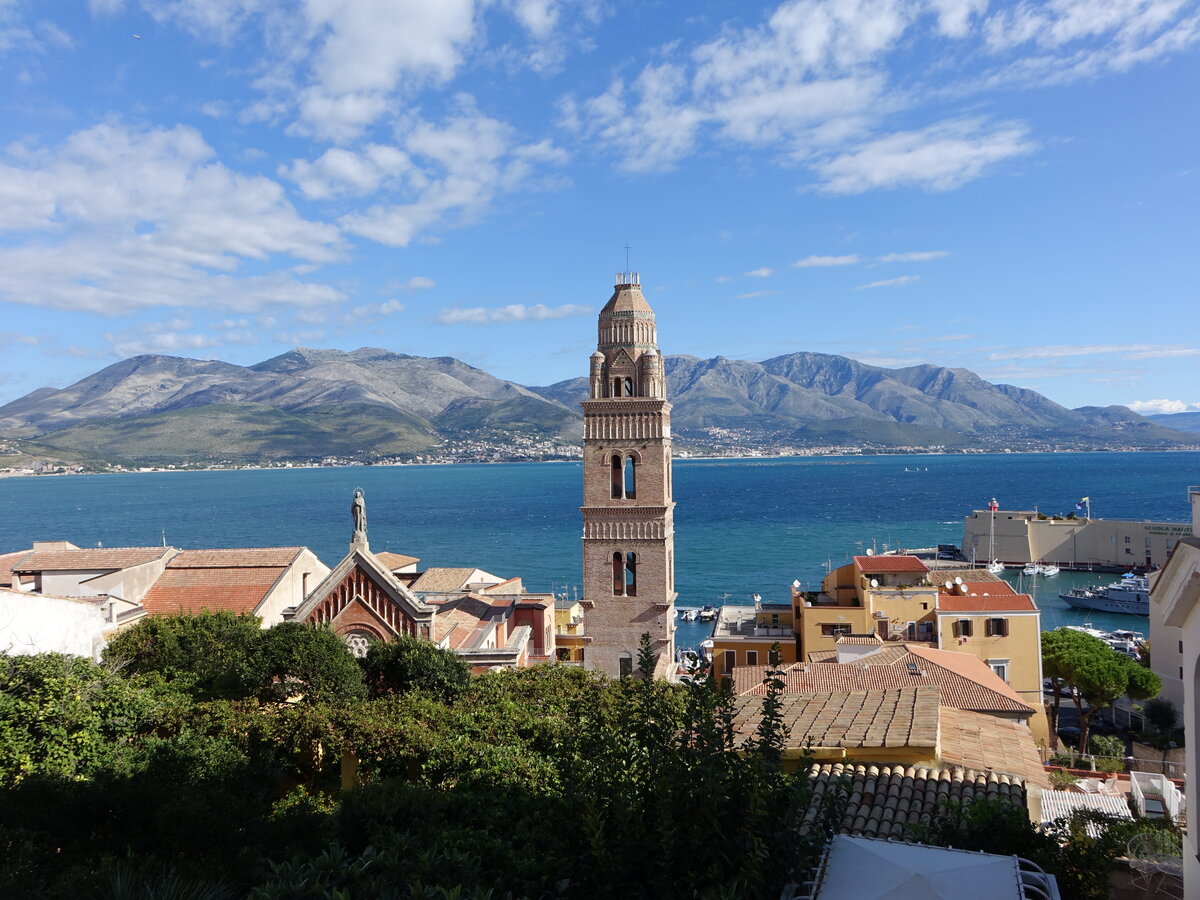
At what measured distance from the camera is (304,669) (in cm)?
1717

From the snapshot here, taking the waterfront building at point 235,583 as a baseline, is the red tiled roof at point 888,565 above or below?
below

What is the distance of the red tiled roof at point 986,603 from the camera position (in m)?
31.3

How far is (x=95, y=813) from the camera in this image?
37.9 feet

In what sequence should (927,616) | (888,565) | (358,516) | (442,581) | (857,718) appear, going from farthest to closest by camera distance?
(442,581), (888,565), (927,616), (358,516), (857,718)

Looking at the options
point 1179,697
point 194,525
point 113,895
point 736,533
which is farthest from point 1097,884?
point 194,525

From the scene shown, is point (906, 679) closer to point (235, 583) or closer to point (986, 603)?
point (986, 603)

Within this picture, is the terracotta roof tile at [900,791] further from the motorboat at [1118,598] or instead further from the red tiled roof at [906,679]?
the motorboat at [1118,598]

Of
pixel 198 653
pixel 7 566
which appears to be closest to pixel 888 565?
pixel 198 653

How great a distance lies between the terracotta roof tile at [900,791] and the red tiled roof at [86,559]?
27822 millimetres

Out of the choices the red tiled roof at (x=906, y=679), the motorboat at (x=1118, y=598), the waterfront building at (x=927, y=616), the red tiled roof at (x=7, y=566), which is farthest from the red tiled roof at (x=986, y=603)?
the motorboat at (x=1118, y=598)

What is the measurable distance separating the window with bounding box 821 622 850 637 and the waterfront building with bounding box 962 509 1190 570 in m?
62.4

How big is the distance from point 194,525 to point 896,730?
140 meters

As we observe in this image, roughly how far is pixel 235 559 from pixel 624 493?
15.0 m

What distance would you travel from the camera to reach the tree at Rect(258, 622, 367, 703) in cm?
1704
